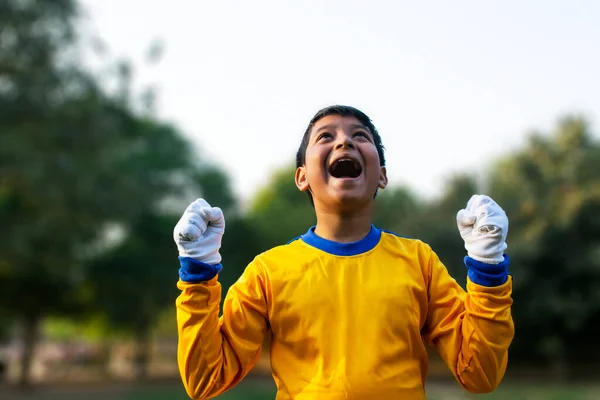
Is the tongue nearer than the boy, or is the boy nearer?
the boy

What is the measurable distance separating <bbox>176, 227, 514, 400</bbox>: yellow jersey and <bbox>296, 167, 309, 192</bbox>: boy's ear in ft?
0.69

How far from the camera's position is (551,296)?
20.9 m

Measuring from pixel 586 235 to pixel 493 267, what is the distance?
69.3 ft

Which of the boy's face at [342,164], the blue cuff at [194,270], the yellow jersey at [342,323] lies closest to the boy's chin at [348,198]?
the boy's face at [342,164]

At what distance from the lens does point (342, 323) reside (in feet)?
6.23

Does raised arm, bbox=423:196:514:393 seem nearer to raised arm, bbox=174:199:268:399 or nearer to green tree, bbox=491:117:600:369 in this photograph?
raised arm, bbox=174:199:268:399

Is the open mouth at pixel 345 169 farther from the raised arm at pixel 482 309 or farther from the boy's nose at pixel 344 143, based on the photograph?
the raised arm at pixel 482 309

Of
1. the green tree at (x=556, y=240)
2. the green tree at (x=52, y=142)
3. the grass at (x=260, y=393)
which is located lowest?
the grass at (x=260, y=393)

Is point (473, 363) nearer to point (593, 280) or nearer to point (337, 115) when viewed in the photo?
point (337, 115)

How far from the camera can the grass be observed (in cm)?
1586

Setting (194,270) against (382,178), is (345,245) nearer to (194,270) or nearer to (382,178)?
(382,178)

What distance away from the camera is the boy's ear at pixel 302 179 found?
2205 millimetres

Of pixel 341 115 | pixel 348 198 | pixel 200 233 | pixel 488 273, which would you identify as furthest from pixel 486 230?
pixel 200 233

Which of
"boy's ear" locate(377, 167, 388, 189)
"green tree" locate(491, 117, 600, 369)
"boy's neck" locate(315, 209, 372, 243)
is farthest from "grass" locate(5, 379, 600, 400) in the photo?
"boy's neck" locate(315, 209, 372, 243)
